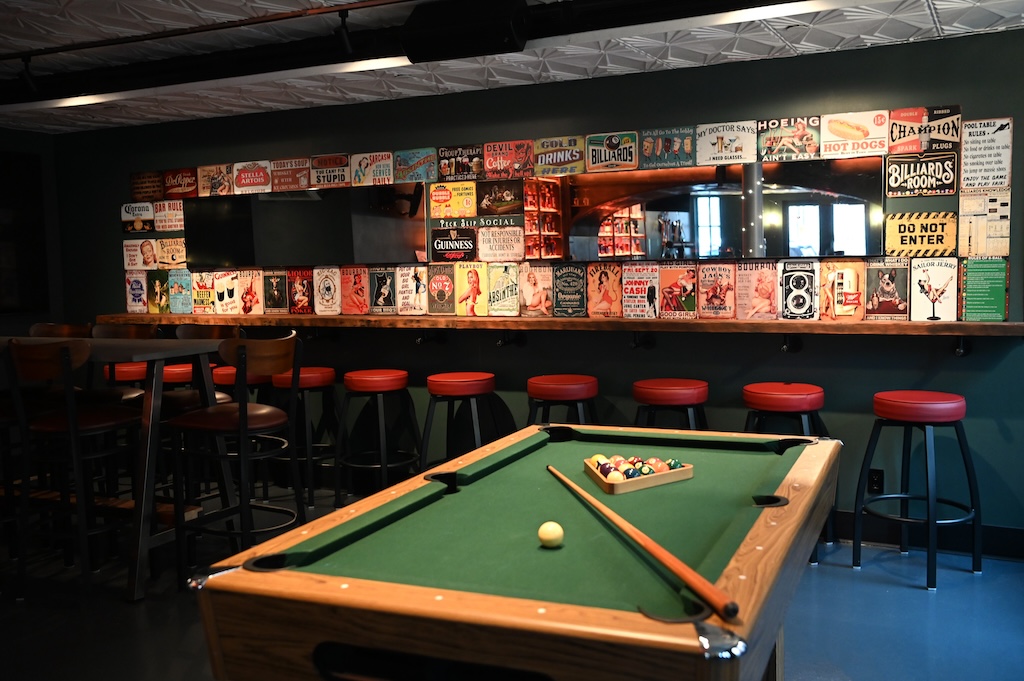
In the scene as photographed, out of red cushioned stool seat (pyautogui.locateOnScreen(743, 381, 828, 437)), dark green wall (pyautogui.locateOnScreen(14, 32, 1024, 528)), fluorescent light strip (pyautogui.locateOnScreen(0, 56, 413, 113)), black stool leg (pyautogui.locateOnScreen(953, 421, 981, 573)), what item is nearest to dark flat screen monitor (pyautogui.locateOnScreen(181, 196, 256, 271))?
dark green wall (pyautogui.locateOnScreen(14, 32, 1024, 528))

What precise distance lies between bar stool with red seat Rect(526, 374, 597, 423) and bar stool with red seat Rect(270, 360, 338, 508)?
137 cm

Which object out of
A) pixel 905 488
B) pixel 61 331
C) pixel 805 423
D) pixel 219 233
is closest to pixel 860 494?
pixel 905 488

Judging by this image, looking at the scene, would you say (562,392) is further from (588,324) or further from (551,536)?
(551,536)

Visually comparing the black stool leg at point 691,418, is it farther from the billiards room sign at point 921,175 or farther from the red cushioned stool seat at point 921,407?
the billiards room sign at point 921,175

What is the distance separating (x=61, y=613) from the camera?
3664 millimetres

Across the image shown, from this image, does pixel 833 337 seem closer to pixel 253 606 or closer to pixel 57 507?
pixel 253 606

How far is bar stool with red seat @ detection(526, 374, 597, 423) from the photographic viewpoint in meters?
4.57

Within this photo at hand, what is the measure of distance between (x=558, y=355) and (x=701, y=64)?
1.90 meters

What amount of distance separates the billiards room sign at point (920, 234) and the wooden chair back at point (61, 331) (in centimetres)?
475

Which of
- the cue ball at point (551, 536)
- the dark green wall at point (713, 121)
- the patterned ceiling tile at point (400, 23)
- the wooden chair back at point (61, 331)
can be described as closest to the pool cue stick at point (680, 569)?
the cue ball at point (551, 536)

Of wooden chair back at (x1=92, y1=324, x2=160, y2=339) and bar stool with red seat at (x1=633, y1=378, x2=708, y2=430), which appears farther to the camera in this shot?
wooden chair back at (x1=92, y1=324, x2=160, y2=339)

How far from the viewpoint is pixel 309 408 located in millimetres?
5328

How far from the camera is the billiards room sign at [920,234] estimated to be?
432 cm

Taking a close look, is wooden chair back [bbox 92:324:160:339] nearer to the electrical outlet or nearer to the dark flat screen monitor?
the dark flat screen monitor
